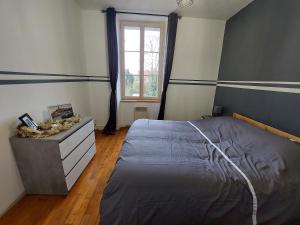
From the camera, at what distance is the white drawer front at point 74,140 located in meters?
1.44

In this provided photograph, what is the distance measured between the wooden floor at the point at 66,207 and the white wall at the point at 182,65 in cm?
174

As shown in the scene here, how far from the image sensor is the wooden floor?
1.26 m

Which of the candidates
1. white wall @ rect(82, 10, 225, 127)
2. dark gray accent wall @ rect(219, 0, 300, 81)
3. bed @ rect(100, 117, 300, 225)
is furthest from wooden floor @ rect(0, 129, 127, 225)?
dark gray accent wall @ rect(219, 0, 300, 81)

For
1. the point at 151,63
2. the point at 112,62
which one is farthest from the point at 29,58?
the point at 151,63

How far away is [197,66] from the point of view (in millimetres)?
3191

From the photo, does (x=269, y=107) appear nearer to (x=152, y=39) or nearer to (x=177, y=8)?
(x=177, y=8)

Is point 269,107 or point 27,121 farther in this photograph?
point 269,107

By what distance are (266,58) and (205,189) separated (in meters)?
1.95

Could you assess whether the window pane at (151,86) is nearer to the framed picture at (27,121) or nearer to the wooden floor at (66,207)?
the wooden floor at (66,207)

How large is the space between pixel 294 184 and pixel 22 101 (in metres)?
2.39

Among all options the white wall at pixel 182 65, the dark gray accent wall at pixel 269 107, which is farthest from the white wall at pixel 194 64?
the dark gray accent wall at pixel 269 107

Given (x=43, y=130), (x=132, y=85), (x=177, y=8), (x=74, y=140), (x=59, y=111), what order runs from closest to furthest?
(x=43, y=130) < (x=74, y=140) < (x=59, y=111) < (x=177, y=8) < (x=132, y=85)

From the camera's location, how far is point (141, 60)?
3266 millimetres

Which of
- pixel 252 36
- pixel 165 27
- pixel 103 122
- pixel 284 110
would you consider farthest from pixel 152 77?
pixel 284 110
